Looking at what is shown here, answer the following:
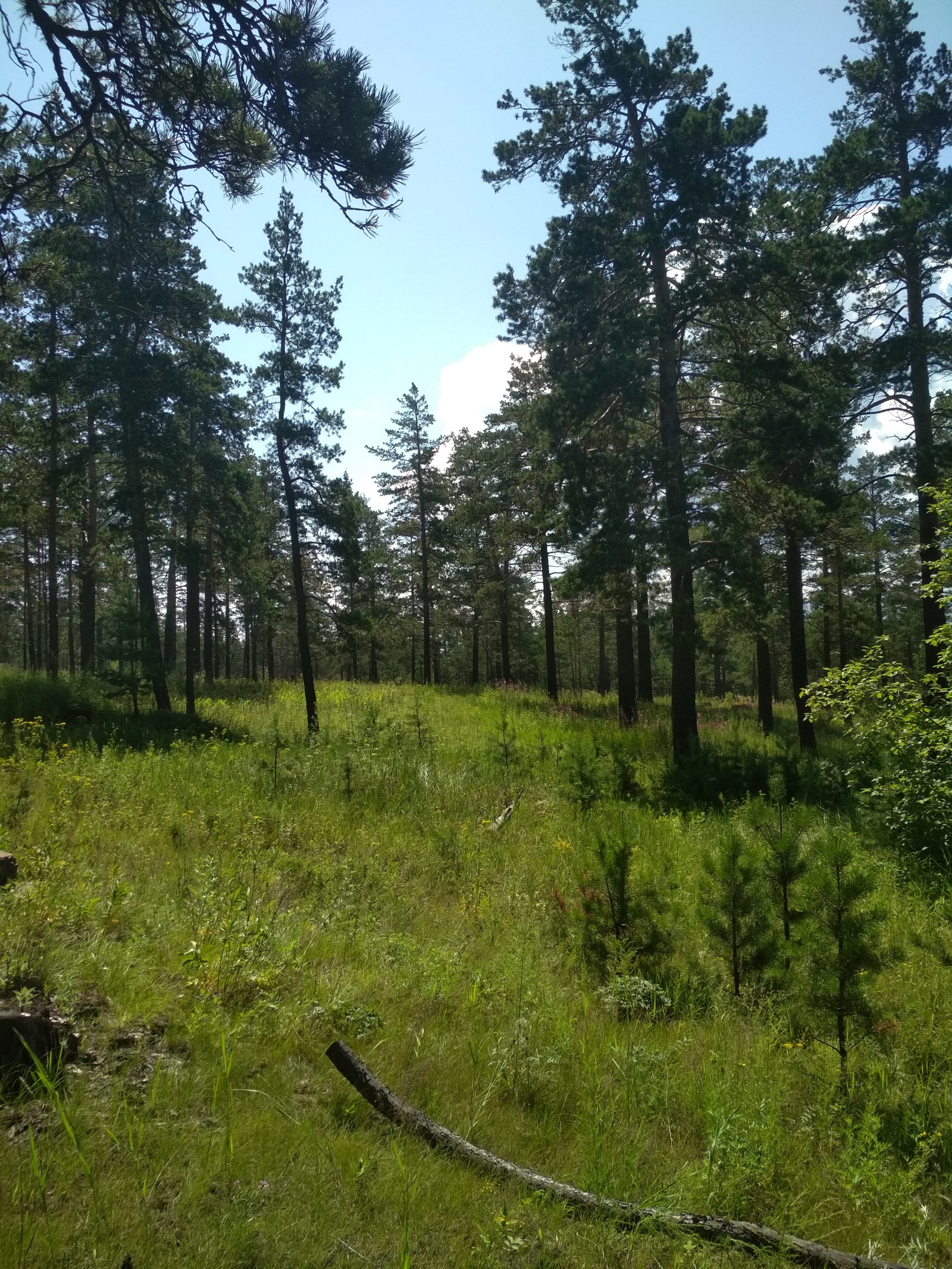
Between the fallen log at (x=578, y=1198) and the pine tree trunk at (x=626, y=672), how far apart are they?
47.8 feet

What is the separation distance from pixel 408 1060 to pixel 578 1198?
1.20m

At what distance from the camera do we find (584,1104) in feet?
10.7

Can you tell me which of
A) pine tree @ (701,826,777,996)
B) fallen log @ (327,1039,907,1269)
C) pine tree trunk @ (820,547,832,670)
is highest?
pine tree trunk @ (820,547,832,670)

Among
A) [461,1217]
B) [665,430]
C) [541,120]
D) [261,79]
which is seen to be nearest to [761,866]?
[461,1217]

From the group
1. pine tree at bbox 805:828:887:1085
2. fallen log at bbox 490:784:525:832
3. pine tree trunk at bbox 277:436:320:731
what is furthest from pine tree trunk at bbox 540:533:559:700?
pine tree at bbox 805:828:887:1085

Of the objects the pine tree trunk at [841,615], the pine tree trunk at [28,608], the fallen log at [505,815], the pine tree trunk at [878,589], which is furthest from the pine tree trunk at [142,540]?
the pine tree trunk at [878,589]

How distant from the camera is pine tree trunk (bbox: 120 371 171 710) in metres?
14.9

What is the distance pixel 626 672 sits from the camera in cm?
1881

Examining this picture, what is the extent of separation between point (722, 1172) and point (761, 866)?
2137mm

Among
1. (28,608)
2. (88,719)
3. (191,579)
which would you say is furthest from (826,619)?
(28,608)

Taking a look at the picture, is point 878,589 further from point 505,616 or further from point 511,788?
point 511,788

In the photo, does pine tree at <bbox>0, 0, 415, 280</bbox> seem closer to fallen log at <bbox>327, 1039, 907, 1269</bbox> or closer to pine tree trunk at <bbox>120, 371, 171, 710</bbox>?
fallen log at <bbox>327, 1039, 907, 1269</bbox>

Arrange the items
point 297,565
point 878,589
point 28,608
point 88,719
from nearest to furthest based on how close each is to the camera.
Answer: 1. point 88,719
2. point 297,565
3. point 878,589
4. point 28,608

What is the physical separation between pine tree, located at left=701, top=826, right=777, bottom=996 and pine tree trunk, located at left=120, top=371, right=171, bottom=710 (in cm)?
1342
